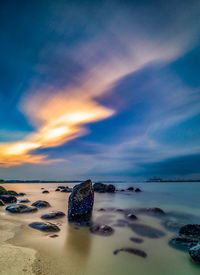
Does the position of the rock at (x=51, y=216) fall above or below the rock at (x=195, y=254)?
below

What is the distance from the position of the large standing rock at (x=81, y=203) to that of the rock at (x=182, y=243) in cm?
522

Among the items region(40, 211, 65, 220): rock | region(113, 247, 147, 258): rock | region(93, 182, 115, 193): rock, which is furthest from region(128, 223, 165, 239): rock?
region(93, 182, 115, 193): rock

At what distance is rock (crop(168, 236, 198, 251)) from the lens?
5.45 meters

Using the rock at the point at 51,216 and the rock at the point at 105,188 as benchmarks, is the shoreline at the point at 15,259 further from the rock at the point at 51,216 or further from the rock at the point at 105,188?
the rock at the point at 105,188

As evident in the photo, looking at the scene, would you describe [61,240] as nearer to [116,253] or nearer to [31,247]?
[31,247]

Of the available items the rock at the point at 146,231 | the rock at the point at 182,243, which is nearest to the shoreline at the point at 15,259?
the rock at the point at 146,231

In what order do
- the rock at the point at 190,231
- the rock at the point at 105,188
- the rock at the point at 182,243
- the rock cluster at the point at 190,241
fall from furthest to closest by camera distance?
the rock at the point at 105,188
the rock at the point at 190,231
the rock at the point at 182,243
the rock cluster at the point at 190,241

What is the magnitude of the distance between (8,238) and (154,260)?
5.18 m

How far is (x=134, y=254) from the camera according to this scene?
15.9 ft

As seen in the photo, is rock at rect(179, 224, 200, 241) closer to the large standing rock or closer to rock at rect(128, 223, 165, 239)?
rock at rect(128, 223, 165, 239)

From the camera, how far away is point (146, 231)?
748cm

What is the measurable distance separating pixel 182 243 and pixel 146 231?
2.01 meters

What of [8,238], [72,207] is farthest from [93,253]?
[72,207]

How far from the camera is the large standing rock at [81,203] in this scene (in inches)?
380
